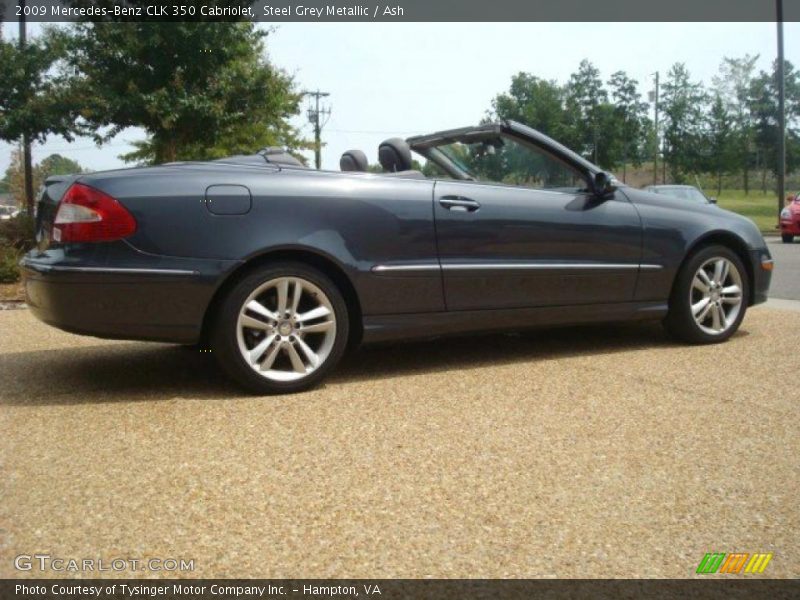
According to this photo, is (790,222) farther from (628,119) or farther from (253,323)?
(628,119)

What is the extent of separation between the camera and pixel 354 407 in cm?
390

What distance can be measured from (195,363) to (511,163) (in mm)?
2293

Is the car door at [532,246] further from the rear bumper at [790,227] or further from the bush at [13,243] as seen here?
the rear bumper at [790,227]

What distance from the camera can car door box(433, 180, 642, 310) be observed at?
15.2ft

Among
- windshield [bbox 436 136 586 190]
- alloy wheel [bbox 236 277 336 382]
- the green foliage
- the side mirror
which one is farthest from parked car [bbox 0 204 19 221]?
the side mirror

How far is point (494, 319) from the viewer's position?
15.7 feet

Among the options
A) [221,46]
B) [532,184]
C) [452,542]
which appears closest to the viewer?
[452,542]

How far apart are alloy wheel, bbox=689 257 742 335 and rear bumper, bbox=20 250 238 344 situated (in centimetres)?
325

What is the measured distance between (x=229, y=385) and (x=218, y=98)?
44.4ft

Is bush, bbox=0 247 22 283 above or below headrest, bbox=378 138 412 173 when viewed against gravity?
below

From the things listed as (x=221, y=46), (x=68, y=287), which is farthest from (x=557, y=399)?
(x=221, y=46)

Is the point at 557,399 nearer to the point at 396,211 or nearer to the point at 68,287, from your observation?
the point at 396,211

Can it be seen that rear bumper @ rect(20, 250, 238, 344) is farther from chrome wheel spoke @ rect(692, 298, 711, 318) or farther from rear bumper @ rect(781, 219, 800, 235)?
rear bumper @ rect(781, 219, 800, 235)

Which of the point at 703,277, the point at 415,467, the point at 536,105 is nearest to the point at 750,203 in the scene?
the point at 536,105
